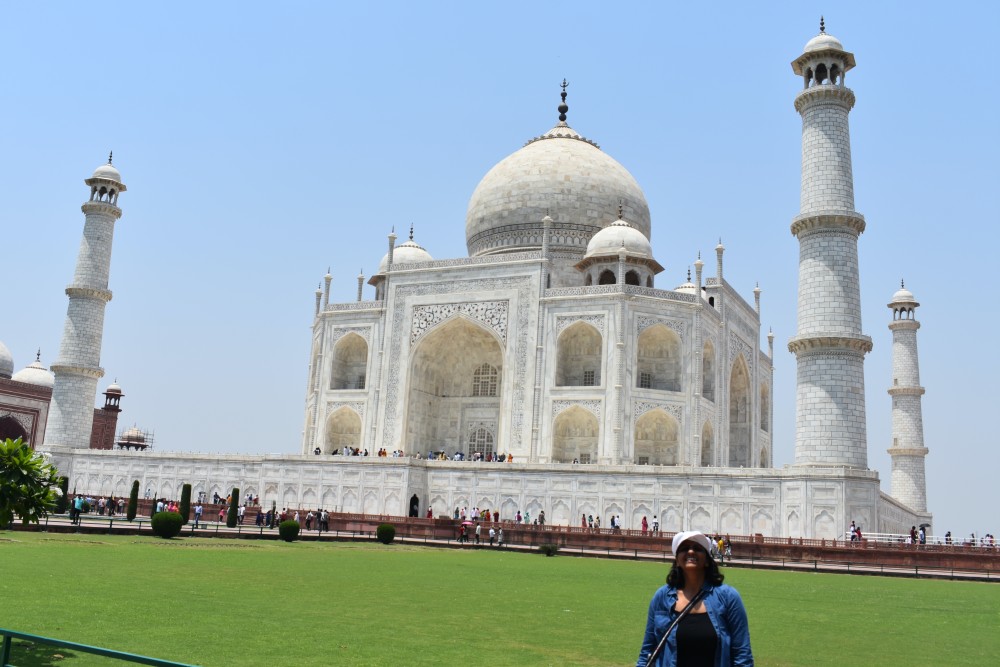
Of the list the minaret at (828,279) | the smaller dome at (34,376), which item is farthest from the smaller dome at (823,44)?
the smaller dome at (34,376)

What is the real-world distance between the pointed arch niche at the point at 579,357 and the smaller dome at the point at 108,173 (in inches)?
656

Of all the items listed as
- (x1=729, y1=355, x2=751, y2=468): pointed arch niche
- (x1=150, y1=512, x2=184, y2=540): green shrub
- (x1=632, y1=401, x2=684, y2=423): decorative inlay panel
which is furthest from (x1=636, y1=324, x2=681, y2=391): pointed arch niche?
(x1=150, y1=512, x2=184, y2=540): green shrub

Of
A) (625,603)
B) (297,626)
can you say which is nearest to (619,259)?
(625,603)

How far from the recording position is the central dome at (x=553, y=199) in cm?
3384

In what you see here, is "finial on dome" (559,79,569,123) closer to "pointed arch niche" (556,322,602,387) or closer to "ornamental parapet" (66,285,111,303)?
"pointed arch niche" (556,322,602,387)

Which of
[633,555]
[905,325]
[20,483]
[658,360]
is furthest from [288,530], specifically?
[905,325]

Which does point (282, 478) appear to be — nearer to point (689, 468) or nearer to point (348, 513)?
point (348, 513)

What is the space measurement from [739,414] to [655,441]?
6270mm

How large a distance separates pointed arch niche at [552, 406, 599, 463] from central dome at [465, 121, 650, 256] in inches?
290

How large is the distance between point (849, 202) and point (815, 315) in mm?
2706

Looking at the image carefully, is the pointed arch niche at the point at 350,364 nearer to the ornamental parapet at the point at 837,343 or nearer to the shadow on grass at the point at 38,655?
the ornamental parapet at the point at 837,343

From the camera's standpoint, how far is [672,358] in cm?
2939

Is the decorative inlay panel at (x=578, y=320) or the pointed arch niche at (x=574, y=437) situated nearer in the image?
the pointed arch niche at (x=574, y=437)

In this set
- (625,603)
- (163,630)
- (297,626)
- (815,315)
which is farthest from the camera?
(815,315)
